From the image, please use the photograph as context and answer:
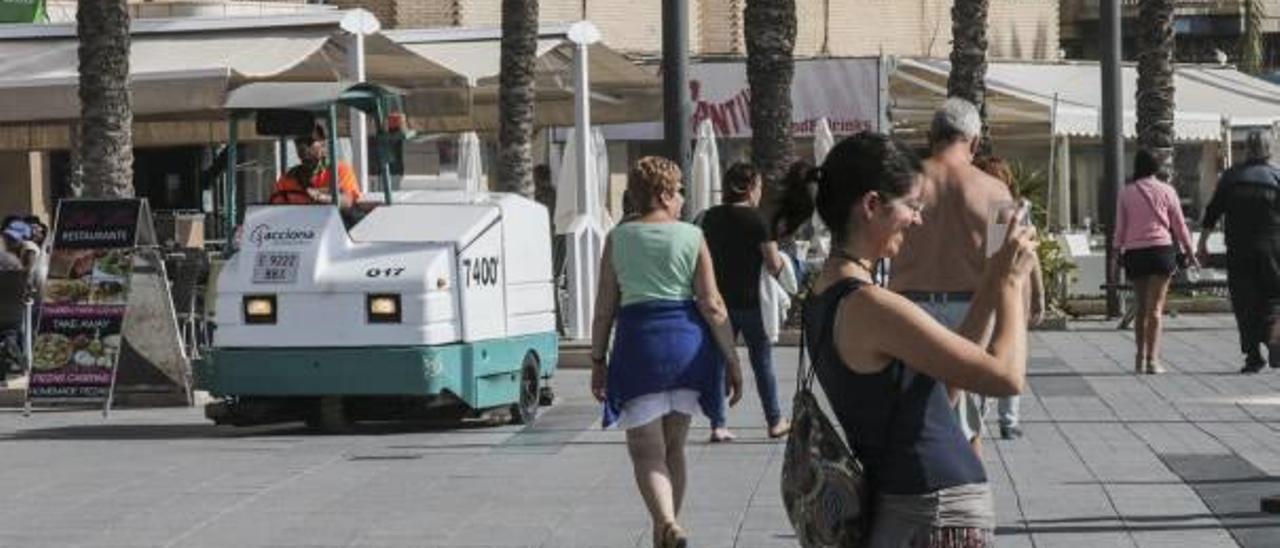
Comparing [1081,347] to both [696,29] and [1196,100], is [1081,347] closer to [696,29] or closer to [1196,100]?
[1196,100]

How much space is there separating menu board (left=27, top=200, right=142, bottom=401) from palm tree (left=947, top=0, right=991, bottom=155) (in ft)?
44.0

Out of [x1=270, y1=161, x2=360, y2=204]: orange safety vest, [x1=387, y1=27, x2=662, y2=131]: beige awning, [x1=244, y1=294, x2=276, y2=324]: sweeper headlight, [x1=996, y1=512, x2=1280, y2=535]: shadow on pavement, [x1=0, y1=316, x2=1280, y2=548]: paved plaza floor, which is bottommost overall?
[x1=0, y1=316, x2=1280, y2=548]: paved plaza floor

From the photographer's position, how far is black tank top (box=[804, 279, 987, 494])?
18.9 feet

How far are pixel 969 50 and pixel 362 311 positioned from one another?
597 inches

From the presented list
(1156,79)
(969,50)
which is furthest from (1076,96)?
(969,50)

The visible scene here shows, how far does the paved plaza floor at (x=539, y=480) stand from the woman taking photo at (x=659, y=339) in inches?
30.3

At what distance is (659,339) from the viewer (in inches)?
428

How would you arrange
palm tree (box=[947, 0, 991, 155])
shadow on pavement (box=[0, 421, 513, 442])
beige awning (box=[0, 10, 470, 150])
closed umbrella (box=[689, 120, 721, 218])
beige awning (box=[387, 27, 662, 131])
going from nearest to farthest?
shadow on pavement (box=[0, 421, 513, 442])
beige awning (box=[0, 10, 470, 150])
beige awning (box=[387, 27, 662, 131])
closed umbrella (box=[689, 120, 721, 218])
palm tree (box=[947, 0, 991, 155])

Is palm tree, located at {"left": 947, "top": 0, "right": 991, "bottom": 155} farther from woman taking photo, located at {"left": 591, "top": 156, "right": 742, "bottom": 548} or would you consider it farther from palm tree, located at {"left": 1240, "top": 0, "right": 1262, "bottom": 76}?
woman taking photo, located at {"left": 591, "top": 156, "right": 742, "bottom": 548}

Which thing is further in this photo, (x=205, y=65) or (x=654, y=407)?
(x=205, y=65)

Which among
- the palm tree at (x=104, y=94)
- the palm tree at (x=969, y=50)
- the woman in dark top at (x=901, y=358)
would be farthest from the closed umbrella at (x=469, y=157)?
the woman in dark top at (x=901, y=358)

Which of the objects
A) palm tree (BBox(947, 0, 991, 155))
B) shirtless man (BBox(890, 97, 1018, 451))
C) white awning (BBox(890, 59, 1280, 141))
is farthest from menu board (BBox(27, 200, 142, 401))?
white awning (BBox(890, 59, 1280, 141))

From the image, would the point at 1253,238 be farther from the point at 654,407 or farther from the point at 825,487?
the point at 825,487

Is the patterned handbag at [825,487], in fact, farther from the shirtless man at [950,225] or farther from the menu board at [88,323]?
the menu board at [88,323]
